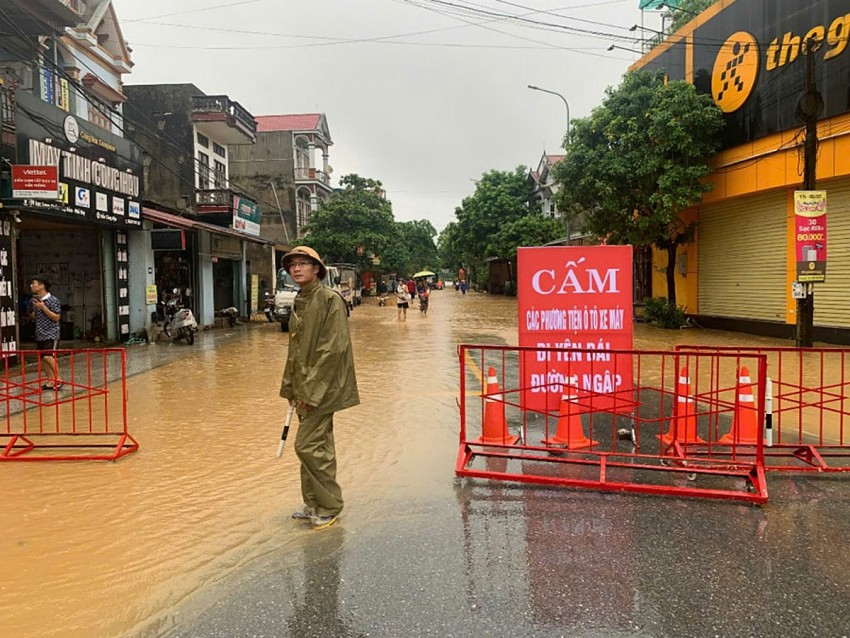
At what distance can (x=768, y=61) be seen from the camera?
15852 millimetres

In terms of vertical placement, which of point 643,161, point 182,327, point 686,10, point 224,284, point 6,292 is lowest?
point 182,327

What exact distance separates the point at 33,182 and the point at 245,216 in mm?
13876

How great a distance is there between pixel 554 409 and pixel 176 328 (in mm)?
12350

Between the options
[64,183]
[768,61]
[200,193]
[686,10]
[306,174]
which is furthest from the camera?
[306,174]

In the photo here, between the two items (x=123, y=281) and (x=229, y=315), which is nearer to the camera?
(x=123, y=281)

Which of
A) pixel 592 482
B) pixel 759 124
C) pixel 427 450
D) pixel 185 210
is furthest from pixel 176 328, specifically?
pixel 759 124

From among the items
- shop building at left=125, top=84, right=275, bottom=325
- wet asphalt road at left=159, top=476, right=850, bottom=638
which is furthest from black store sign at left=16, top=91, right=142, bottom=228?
wet asphalt road at left=159, top=476, right=850, bottom=638

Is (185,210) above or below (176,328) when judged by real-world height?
above

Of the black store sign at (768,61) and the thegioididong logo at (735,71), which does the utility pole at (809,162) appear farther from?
the thegioididong logo at (735,71)

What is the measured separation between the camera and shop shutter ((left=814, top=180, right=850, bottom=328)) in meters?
14.3

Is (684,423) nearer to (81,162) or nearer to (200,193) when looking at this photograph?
(81,162)

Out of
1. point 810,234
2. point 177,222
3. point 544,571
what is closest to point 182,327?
point 177,222

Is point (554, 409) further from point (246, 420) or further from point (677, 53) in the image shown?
point (677, 53)

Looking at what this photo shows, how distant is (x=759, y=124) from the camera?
639 inches
